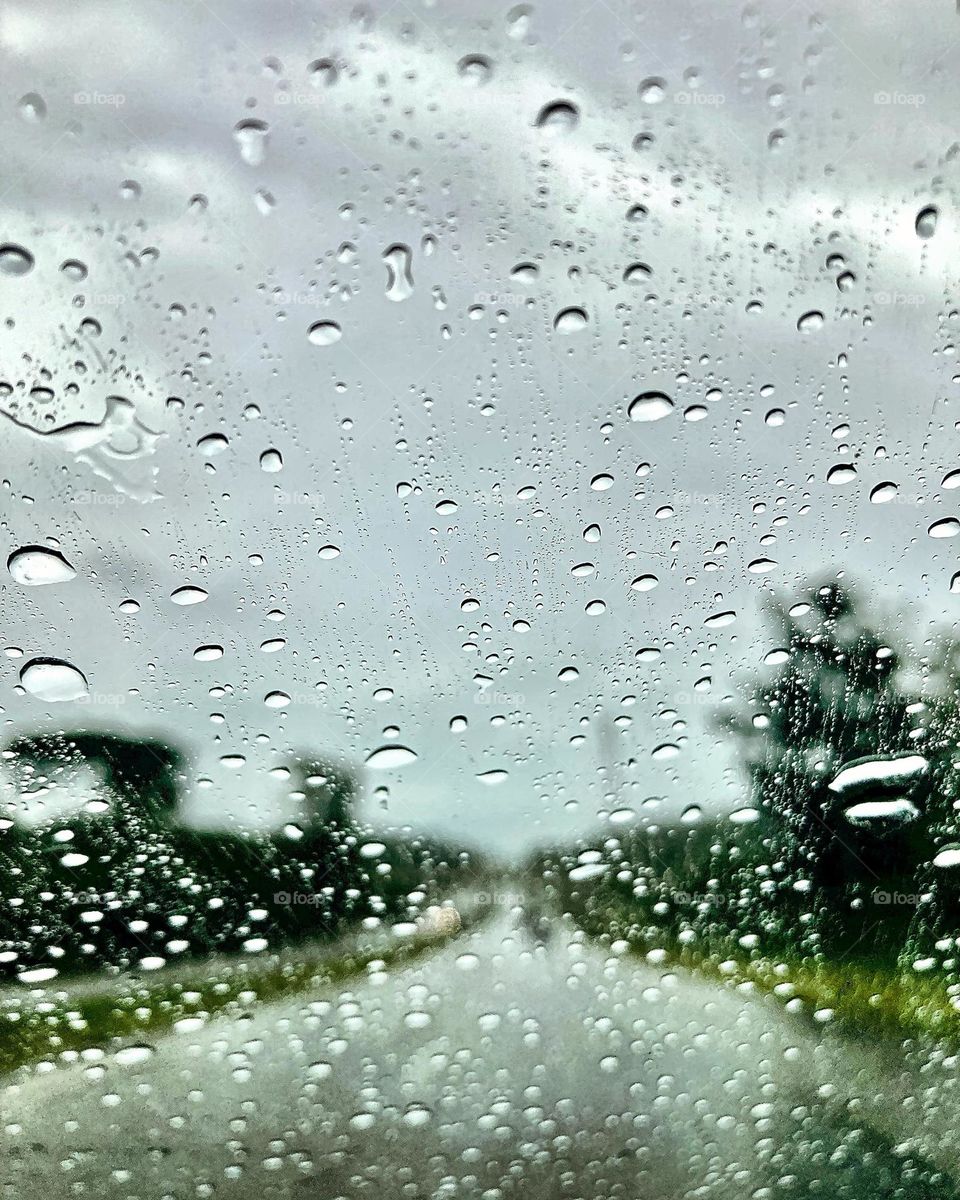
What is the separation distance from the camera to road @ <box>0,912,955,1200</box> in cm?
110

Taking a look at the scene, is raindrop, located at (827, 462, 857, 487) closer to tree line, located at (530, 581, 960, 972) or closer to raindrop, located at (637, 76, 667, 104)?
tree line, located at (530, 581, 960, 972)

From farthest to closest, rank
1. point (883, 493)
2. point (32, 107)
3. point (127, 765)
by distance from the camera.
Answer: point (883, 493) → point (127, 765) → point (32, 107)

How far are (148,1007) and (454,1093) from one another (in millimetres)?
489

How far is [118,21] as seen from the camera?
101 centimetres

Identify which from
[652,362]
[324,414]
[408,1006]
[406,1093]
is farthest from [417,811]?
[652,362]

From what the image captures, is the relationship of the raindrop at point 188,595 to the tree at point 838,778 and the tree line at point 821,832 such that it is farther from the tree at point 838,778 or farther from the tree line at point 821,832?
the tree at point 838,778

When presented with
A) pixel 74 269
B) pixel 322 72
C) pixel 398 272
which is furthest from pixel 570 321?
pixel 74 269

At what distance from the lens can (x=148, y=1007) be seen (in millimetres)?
1084

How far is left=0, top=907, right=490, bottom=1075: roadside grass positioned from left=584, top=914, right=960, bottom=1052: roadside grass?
449 millimetres

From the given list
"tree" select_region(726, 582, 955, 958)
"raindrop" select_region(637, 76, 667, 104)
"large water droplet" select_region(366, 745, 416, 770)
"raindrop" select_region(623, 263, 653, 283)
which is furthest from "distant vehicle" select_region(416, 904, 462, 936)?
"raindrop" select_region(637, 76, 667, 104)

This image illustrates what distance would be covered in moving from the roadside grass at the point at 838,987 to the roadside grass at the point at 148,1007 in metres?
0.45

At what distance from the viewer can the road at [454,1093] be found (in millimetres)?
1102

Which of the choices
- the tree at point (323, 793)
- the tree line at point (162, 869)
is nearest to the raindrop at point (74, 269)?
the tree line at point (162, 869)

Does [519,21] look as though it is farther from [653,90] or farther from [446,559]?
[446,559]
